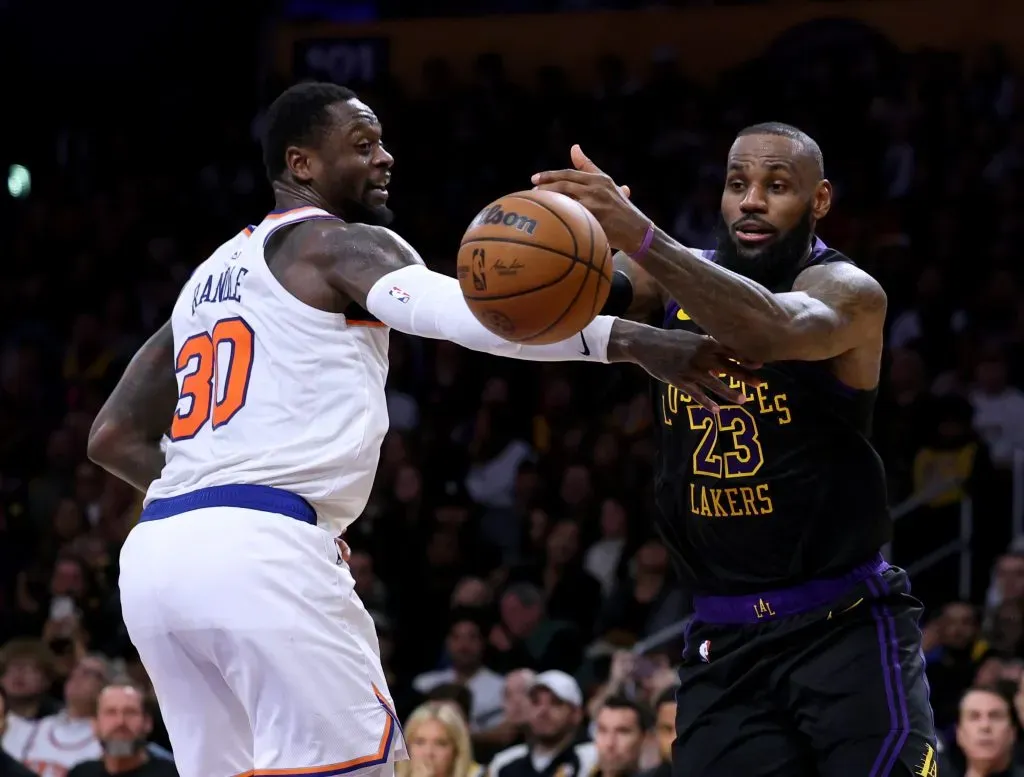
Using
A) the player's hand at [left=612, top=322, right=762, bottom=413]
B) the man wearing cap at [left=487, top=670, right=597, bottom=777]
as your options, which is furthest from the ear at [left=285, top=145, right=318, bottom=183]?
the man wearing cap at [left=487, top=670, right=597, bottom=777]

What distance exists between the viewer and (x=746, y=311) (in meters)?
3.94

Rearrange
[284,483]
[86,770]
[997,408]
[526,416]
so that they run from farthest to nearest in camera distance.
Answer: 1. [526,416]
2. [997,408]
3. [86,770]
4. [284,483]

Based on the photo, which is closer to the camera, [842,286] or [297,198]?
[842,286]

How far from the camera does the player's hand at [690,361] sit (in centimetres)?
405

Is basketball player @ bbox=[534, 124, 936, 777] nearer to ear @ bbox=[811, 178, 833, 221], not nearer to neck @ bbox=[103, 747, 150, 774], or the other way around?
ear @ bbox=[811, 178, 833, 221]

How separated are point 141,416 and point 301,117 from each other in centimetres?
102

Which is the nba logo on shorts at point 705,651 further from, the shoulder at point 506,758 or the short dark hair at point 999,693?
the shoulder at point 506,758

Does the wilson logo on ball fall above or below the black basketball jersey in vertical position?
above

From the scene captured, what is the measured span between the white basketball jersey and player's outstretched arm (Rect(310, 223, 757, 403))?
0.51 ft

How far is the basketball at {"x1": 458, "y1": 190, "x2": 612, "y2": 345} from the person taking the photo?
3.86m

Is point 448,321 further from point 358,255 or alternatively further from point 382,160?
point 382,160

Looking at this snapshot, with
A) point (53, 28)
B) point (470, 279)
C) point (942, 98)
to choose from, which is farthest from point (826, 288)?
point (53, 28)

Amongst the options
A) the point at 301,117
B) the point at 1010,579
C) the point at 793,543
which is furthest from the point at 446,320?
the point at 1010,579

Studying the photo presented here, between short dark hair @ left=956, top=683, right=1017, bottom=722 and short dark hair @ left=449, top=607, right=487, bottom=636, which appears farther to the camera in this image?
short dark hair @ left=449, top=607, right=487, bottom=636
